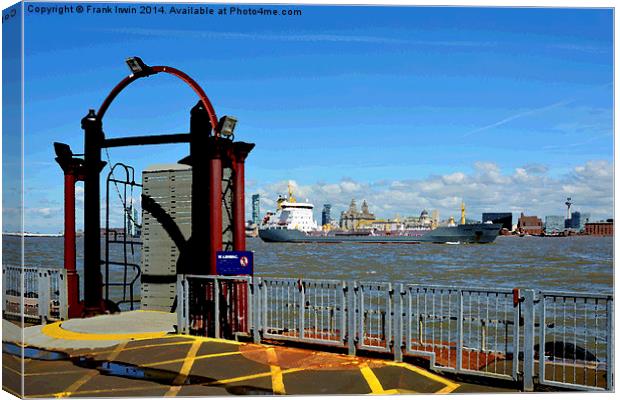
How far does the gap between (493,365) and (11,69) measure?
6.22m

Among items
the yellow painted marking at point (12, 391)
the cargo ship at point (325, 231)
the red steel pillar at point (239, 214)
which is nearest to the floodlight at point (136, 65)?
the red steel pillar at point (239, 214)

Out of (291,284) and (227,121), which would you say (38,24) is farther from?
(291,284)

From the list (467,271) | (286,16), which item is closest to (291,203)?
(286,16)

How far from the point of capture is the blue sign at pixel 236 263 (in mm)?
8633

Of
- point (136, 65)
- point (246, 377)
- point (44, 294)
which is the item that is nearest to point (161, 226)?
point (44, 294)

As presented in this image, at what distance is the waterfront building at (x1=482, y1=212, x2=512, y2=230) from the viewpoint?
31.1ft

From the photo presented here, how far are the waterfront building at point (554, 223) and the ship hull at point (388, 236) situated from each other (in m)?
1.03

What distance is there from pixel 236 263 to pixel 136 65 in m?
2.89

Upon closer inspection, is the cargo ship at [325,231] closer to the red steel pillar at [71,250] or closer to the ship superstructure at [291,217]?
the ship superstructure at [291,217]

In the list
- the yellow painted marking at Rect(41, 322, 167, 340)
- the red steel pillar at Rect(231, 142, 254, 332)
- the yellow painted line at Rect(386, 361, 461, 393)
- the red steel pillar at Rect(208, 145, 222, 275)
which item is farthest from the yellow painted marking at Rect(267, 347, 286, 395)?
the yellow painted marking at Rect(41, 322, 167, 340)

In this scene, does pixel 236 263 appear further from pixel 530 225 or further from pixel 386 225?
pixel 530 225

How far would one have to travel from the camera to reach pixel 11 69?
270 inches

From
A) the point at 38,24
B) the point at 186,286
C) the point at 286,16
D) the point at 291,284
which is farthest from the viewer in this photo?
the point at 186,286

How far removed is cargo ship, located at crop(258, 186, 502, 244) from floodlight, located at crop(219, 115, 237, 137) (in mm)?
1152
